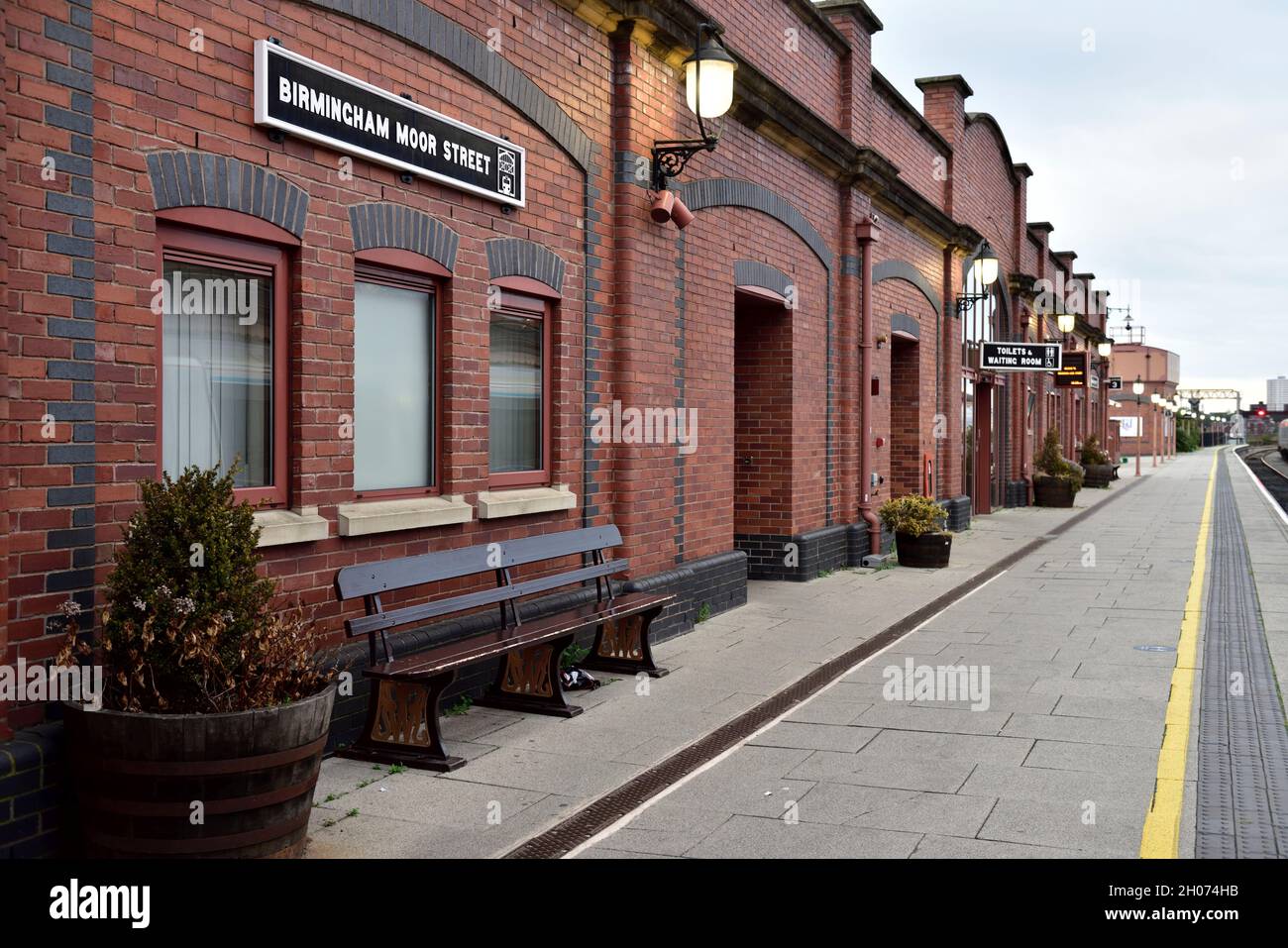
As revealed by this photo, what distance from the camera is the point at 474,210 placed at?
7332 millimetres

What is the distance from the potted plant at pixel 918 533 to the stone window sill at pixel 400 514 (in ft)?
26.9

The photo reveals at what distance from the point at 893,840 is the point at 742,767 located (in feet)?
4.05

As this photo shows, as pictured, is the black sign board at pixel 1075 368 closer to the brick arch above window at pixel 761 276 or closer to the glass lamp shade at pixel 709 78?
Result: the brick arch above window at pixel 761 276

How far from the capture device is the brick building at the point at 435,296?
4.61m

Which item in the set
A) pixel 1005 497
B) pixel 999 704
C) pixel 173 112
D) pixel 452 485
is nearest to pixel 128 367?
pixel 173 112

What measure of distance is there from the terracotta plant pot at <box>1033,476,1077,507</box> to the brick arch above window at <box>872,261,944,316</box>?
873 centimetres

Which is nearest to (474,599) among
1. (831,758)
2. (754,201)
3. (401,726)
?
(401,726)

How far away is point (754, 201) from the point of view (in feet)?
37.7

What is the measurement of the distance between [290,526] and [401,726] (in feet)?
3.93

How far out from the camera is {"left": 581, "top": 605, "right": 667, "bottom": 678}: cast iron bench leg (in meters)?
8.19

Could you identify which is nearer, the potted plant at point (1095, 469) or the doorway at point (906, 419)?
the doorway at point (906, 419)

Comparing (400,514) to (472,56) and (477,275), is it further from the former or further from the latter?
(472,56)

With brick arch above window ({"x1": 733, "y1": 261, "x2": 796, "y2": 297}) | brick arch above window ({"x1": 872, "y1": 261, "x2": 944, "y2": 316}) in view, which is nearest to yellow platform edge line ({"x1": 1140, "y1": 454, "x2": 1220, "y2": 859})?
brick arch above window ({"x1": 733, "y1": 261, "x2": 796, "y2": 297})

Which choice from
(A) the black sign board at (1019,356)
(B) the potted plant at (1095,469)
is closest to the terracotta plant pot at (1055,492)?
(A) the black sign board at (1019,356)
